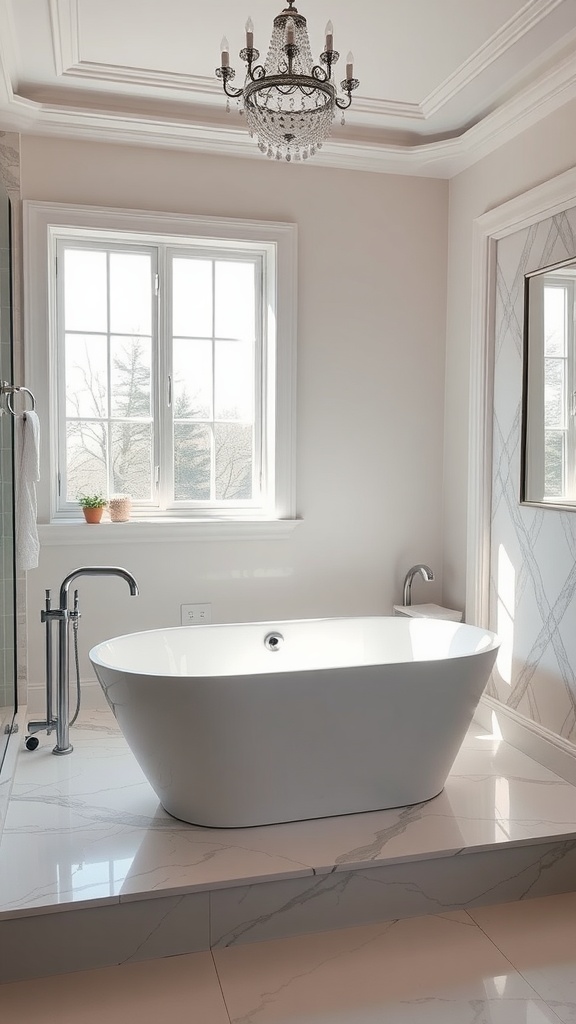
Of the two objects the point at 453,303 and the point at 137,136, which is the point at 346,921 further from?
the point at 137,136

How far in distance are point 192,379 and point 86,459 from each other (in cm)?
60

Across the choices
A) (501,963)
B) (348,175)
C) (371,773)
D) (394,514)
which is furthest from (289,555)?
(501,963)

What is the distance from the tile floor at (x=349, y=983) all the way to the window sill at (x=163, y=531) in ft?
5.87

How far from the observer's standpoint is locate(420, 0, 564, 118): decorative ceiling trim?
8.39 feet

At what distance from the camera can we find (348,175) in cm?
372

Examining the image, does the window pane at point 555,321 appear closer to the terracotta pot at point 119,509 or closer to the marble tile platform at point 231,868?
the marble tile platform at point 231,868

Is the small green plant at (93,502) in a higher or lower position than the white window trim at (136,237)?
lower

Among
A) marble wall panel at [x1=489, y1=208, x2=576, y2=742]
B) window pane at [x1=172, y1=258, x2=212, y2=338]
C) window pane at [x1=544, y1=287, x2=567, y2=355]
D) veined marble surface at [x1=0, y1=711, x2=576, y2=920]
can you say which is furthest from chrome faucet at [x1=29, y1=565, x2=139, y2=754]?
window pane at [x1=544, y1=287, x2=567, y2=355]

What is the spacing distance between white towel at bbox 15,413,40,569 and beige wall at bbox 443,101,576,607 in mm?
1914

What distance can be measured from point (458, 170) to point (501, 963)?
3.21 meters

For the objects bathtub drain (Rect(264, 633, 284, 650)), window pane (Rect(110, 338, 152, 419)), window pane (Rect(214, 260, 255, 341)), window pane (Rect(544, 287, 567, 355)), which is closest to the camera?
window pane (Rect(544, 287, 567, 355))

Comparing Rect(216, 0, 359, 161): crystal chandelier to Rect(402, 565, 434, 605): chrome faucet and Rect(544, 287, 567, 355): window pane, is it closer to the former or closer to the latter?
Rect(544, 287, 567, 355): window pane

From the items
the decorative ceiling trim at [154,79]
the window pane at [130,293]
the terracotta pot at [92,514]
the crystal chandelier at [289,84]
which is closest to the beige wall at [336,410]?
the terracotta pot at [92,514]

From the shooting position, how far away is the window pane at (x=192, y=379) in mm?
3668
